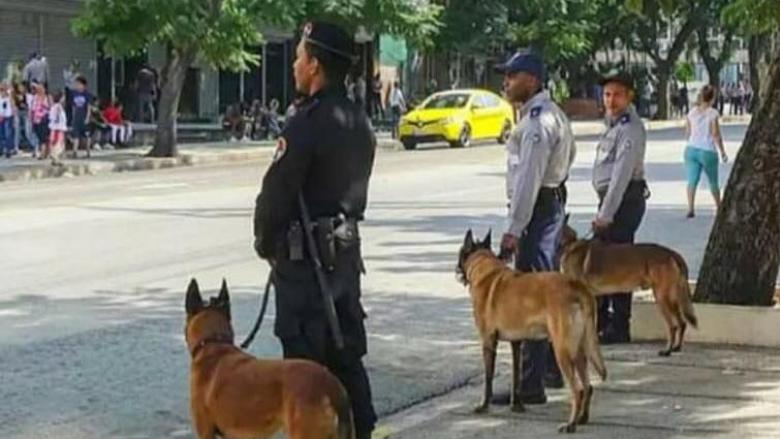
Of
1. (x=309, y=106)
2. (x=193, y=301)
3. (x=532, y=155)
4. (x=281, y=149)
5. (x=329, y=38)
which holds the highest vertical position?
(x=329, y=38)

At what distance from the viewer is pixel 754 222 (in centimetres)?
1048

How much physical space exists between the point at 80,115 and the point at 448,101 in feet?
38.6

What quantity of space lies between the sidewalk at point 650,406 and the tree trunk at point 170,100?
23.7 m

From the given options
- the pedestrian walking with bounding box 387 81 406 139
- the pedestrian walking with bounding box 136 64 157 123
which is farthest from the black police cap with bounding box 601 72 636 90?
the pedestrian walking with bounding box 387 81 406 139

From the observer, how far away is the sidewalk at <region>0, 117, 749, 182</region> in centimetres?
2844

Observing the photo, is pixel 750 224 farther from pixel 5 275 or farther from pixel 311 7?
pixel 311 7

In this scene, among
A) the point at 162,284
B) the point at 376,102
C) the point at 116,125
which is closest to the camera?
the point at 162,284

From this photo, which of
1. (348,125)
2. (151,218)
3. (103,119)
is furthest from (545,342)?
(103,119)

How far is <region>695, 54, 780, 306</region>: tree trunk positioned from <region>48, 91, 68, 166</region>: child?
835 inches

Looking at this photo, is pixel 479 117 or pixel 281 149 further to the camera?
pixel 479 117

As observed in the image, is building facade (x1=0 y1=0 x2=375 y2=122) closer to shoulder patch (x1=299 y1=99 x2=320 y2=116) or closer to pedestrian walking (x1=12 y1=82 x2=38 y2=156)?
pedestrian walking (x1=12 y1=82 x2=38 y2=156)

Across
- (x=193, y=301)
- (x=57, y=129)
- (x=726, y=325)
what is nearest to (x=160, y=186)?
(x=57, y=129)

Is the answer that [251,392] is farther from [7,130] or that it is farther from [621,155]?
[7,130]

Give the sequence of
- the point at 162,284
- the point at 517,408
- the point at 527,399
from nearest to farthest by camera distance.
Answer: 1. the point at 517,408
2. the point at 527,399
3. the point at 162,284
